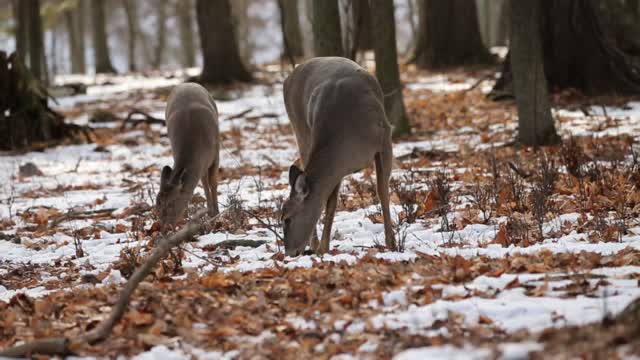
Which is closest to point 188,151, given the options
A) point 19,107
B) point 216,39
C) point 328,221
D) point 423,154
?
point 328,221

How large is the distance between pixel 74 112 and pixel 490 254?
1704 cm

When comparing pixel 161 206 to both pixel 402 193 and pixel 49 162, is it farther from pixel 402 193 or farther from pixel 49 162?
pixel 49 162

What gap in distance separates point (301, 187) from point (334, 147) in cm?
45

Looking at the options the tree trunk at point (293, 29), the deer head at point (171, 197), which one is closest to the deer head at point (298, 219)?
the deer head at point (171, 197)

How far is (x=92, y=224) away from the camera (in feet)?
31.4

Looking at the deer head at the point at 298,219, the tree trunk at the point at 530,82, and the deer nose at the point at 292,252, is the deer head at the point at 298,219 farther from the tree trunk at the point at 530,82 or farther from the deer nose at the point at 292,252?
the tree trunk at the point at 530,82

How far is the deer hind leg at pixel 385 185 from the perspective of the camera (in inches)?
296

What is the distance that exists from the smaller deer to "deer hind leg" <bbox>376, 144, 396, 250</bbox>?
88.1 inches

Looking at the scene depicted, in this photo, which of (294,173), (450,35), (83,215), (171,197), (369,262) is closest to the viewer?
(369,262)

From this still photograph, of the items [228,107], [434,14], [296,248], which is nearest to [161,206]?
[296,248]

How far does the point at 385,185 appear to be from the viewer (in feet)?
25.2

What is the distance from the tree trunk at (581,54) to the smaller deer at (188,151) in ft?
28.3

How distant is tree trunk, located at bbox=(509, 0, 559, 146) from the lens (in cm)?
1198

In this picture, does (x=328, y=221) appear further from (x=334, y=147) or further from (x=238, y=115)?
(x=238, y=115)
